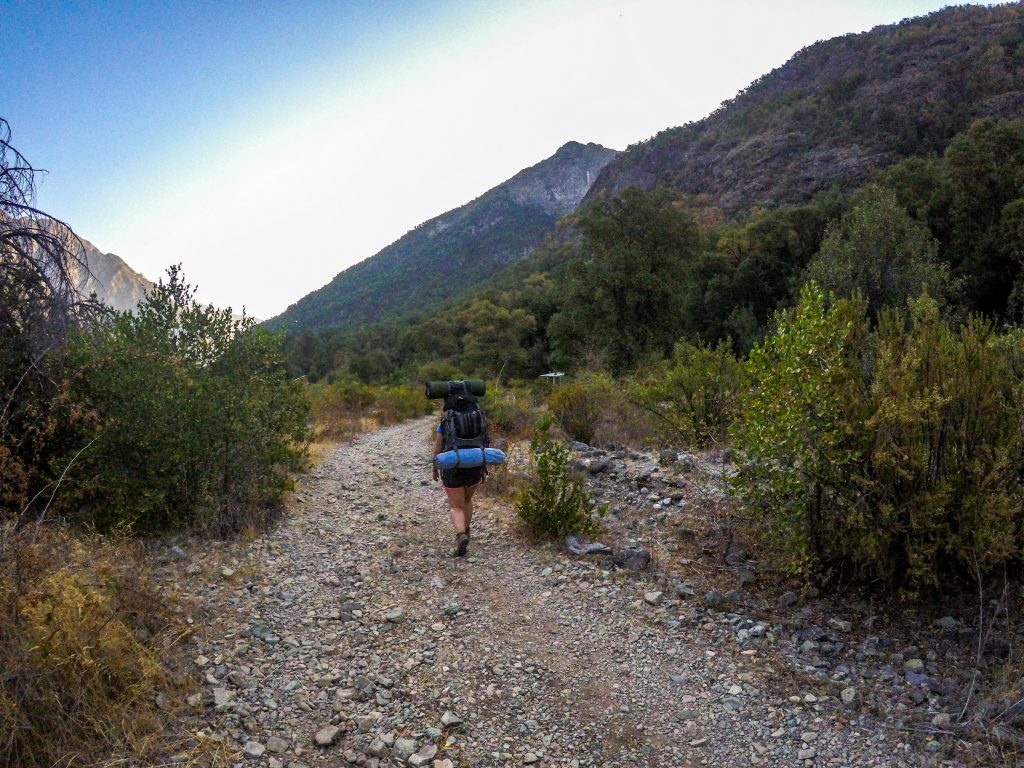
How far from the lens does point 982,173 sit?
2880 cm

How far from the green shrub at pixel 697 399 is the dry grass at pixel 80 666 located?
7.89m

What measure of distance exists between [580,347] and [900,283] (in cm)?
1304

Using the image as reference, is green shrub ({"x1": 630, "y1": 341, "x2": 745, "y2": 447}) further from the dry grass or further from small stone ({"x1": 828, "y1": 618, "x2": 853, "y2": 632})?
the dry grass

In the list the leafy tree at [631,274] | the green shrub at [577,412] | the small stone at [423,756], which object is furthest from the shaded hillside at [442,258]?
the small stone at [423,756]

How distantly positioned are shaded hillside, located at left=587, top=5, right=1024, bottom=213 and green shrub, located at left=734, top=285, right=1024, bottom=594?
55.0 meters

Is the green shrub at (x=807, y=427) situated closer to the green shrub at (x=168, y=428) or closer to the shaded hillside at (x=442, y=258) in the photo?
the green shrub at (x=168, y=428)

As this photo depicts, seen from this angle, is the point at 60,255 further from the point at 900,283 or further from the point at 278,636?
the point at 900,283

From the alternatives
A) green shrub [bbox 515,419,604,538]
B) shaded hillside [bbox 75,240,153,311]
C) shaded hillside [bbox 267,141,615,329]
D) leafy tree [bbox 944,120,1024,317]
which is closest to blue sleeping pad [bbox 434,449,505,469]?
green shrub [bbox 515,419,604,538]

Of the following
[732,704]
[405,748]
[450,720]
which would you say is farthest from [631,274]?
[405,748]

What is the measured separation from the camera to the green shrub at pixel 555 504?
593 centimetres

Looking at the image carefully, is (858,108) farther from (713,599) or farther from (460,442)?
(713,599)

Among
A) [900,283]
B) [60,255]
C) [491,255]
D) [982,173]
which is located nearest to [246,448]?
[60,255]

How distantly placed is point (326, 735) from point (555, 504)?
10.9 feet

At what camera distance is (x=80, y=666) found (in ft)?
10.00
